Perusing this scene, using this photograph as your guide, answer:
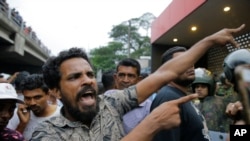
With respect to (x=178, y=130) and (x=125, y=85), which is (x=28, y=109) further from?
(x=178, y=130)

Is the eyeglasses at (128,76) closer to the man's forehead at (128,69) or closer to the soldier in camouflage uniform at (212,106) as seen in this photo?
the man's forehead at (128,69)

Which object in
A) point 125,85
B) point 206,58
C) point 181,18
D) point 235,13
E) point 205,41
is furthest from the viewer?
point 206,58

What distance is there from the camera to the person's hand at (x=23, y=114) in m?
2.89

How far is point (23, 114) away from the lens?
116 inches

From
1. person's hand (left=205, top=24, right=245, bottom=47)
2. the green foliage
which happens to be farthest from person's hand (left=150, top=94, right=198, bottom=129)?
the green foliage

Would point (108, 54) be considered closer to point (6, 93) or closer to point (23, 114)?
point (23, 114)

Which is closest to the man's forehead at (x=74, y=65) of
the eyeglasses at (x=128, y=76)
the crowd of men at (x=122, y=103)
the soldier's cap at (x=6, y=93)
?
the crowd of men at (x=122, y=103)

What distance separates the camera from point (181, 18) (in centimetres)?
947

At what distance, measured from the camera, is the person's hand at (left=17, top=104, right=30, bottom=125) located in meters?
2.89

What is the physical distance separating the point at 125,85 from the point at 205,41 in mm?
1682

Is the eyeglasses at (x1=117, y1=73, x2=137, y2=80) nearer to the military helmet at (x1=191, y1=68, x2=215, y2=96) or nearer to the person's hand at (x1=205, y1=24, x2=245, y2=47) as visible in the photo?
the military helmet at (x1=191, y1=68, x2=215, y2=96)

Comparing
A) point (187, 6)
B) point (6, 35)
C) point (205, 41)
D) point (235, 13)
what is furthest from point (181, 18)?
point (6, 35)

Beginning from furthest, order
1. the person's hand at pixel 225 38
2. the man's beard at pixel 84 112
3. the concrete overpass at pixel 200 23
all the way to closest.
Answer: the concrete overpass at pixel 200 23, the person's hand at pixel 225 38, the man's beard at pixel 84 112

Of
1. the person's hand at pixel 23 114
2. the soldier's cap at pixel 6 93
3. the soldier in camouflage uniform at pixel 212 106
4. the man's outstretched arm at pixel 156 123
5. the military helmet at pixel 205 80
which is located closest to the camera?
the man's outstretched arm at pixel 156 123
